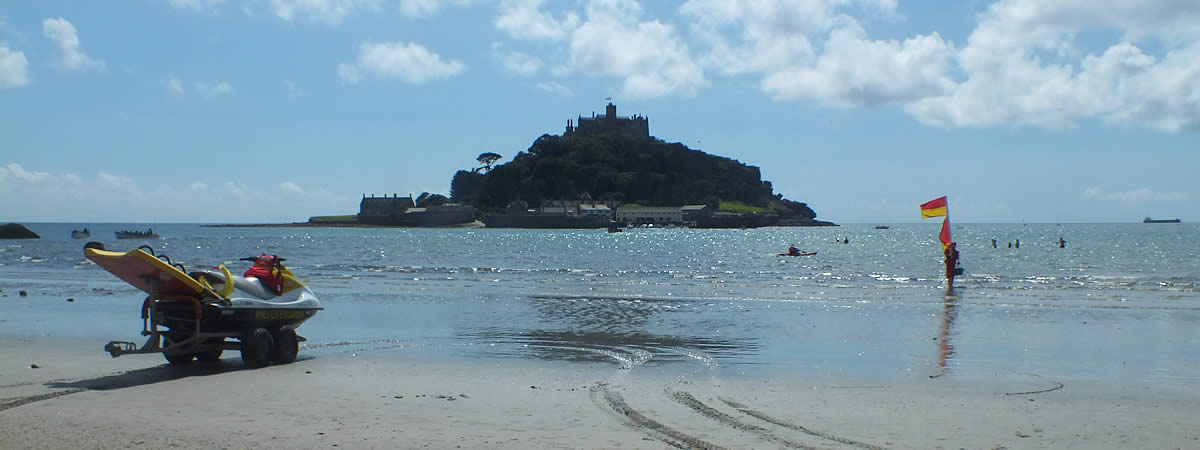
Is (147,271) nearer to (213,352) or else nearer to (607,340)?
(213,352)

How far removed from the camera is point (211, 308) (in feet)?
39.4

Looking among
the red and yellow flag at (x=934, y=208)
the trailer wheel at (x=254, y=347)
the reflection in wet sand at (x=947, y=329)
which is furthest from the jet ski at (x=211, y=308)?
the red and yellow flag at (x=934, y=208)

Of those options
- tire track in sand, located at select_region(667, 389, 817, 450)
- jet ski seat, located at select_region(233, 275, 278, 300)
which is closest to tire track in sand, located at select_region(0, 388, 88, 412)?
jet ski seat, located at select_region(233, 275, 278, 300)

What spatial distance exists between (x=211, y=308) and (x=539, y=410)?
4.89m

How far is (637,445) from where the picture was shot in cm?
818

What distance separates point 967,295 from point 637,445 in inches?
1012

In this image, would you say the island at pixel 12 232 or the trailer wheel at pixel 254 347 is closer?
the trailer wheel at pixel 254 347

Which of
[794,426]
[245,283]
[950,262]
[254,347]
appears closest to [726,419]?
[794,426]

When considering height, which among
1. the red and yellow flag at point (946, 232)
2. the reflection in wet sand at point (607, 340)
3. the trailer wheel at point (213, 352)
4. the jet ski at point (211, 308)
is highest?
the red and yellow flag at point (946, 232)

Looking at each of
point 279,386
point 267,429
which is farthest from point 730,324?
point 267,429

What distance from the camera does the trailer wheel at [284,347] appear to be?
42.9 feet

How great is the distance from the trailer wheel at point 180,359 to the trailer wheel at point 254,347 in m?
0.70

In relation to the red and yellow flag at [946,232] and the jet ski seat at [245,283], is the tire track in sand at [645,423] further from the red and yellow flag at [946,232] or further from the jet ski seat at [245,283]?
the red and yellow flag at [946,232]

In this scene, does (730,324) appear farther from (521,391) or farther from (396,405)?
(396,405)
